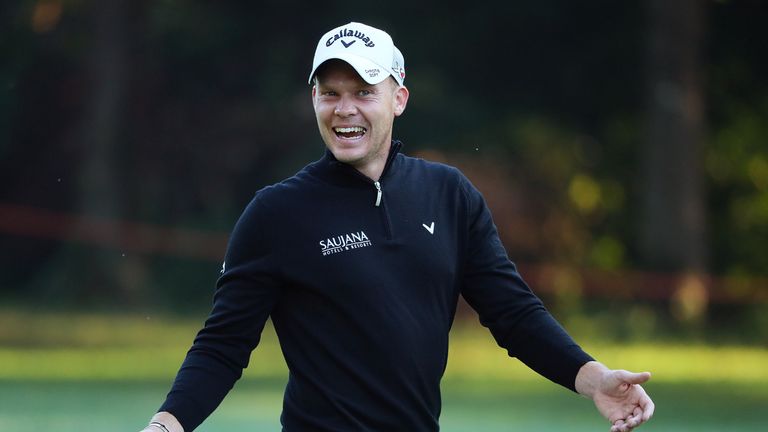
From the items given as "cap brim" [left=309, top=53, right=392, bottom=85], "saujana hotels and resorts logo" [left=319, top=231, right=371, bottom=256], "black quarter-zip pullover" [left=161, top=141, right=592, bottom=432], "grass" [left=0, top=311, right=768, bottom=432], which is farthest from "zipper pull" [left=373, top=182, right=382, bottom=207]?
"grass" [left=0, top=311, right=768, bottom=432]

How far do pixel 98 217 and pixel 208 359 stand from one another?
2282 cm

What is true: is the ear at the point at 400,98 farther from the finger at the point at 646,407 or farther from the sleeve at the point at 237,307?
the finger at the point at 646,407

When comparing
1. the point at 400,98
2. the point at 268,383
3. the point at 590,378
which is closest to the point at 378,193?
→ the point at 400,98

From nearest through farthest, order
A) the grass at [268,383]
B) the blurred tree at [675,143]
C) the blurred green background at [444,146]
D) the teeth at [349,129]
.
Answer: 1. the teeth at [349,129]
2. the grass at [268,383]
3. the blurred tree at [675,143]
4. the blurred green background at [444,146]

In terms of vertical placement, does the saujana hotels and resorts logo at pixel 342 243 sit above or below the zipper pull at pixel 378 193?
below

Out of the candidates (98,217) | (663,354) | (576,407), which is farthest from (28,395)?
(98,217)

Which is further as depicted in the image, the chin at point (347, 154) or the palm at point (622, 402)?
the chin at point (347, 154)

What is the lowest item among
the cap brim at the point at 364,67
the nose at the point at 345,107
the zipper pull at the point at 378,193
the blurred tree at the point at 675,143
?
the zipper pull at the point at 378,193

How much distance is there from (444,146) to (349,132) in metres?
24.7

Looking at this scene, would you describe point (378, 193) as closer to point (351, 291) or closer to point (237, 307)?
point (351, 291)

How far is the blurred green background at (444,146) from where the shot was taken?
25.0m

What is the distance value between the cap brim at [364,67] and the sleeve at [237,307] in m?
0.45

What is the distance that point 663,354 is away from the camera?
2042 cm

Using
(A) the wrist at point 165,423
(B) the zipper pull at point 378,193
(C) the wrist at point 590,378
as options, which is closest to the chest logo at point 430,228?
(B) the zipper pull at point 378,193
